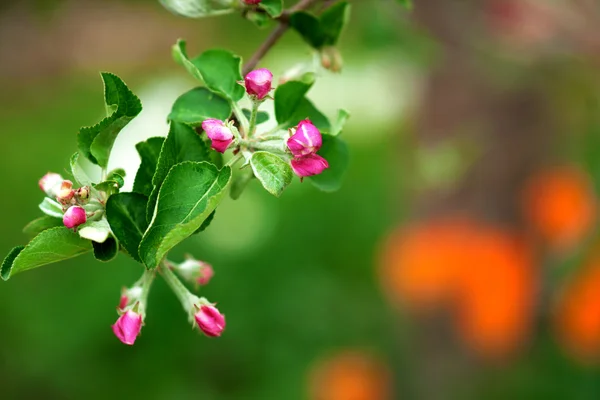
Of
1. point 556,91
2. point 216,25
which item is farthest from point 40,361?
point 216,25

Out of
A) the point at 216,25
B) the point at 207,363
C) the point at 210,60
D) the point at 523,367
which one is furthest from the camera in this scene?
the point at 216,25

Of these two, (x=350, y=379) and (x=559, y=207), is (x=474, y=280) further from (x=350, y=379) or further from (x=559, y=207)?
(x=350, y=379)

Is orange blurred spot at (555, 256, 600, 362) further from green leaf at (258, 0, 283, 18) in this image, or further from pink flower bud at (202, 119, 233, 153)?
pink flower bud at (202, 119, 233, 153)

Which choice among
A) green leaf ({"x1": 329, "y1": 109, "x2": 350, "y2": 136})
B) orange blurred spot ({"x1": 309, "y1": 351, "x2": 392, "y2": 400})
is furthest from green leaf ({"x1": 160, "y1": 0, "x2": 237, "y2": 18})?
orange blurred spot ({"x1": 309, "y1": 351, "x2": 392, "y2": 400})

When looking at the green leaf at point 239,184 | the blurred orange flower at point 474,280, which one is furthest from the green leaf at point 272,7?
the blurred orange flower at point 474,280

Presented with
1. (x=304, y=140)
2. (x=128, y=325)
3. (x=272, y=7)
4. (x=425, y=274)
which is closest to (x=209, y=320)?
(x=128, y=325)

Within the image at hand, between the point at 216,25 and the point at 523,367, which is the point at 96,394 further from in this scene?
the point at 216,25
